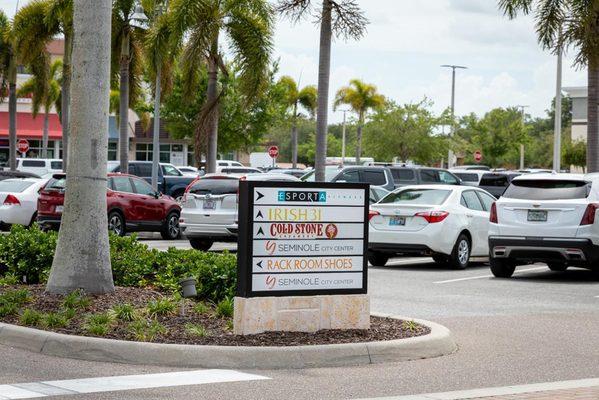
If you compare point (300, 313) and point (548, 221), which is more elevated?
point (548, 221)

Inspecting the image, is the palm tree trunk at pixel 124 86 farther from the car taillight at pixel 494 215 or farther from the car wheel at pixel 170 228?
the car taillight at pixel 494 215

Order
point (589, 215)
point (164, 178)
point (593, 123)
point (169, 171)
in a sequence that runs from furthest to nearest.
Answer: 1. point (169, 171)
2. point (164, 178)
3. point (593, 123)
4. point (589, 215)

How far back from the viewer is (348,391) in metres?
8.30

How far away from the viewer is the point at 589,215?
17094 millimetres

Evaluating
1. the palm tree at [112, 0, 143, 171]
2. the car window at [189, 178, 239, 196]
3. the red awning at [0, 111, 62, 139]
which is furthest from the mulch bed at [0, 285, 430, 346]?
the red awning at [0, 111, 62, 139]

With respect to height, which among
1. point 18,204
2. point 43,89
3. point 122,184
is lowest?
point 18,204

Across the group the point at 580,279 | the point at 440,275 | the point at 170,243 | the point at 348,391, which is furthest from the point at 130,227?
the point at 348,391

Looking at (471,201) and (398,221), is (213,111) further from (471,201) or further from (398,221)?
(398,221)

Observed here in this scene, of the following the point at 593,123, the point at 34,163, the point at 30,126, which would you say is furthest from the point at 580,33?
the point at 30,126

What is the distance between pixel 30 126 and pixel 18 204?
170 feet

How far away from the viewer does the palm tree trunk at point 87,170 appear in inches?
449

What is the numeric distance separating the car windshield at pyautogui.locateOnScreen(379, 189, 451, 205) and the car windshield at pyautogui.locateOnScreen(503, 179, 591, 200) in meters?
2.09

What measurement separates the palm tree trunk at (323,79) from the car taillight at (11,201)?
7.42 meters

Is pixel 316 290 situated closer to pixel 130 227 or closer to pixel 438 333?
pixel 438 333
